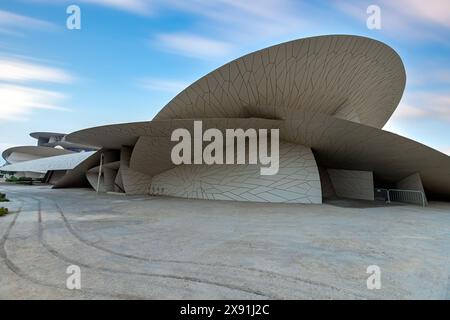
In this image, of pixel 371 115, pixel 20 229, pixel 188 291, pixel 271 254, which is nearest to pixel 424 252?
pixel 271 254

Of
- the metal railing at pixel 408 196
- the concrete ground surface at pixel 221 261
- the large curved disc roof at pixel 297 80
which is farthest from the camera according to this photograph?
the metal railing at pixel 408 196

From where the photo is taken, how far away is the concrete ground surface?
8.00ft

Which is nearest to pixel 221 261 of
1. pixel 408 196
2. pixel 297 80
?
pixel 297 80

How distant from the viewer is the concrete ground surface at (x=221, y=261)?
2439 mm

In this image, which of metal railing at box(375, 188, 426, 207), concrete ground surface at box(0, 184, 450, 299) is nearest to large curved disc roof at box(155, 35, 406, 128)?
metal railing at box(375, 188, 426, 207)

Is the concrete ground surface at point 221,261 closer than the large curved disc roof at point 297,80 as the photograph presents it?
Yes

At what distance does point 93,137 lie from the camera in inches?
614

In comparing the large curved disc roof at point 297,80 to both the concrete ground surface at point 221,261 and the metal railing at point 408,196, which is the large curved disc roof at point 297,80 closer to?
the metal railing at point 408,196

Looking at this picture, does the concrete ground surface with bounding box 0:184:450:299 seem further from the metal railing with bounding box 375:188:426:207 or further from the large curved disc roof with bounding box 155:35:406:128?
the metal railing with bounding box 375:188:426:207

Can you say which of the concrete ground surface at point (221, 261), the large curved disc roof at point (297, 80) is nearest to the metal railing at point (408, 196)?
the large curved disc roof at point (297, 80)

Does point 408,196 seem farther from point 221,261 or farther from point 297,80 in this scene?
point 221,261

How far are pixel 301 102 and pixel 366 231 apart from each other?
887 centimetres

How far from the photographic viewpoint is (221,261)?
3318mm

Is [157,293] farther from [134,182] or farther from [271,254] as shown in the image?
[134,182]
